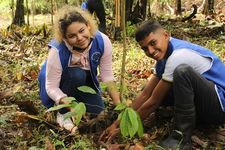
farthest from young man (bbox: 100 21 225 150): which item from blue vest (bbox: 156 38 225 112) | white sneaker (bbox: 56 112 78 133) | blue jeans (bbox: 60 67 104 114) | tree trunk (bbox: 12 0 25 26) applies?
tree trunk (bbox: 12 0 25 26)

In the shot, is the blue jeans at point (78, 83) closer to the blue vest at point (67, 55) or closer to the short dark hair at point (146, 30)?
the blue vest at point (67, 55)

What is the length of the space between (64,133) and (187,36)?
401cm

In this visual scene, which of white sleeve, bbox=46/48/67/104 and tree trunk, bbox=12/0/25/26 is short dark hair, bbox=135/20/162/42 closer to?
white sleeve, bbox=46/48/67/104

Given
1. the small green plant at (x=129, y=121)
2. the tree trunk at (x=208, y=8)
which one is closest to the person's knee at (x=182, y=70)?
the small green plant at (x=129, y=121)

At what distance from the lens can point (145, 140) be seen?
2.79 meters

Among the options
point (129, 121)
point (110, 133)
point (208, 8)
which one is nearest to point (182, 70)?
point (129, 121)

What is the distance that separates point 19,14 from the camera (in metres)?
9.12

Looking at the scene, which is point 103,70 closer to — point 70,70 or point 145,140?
point 70,70

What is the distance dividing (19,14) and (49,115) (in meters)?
6.26

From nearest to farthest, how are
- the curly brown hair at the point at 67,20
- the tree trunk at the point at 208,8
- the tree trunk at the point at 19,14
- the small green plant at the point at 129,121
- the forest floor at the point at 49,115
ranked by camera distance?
the small green plant at the point at 129,121, the forest floor at the point at 49,115, the curly brown hair at the point at 67,20, the tree trunk at the point at 19,14, the tree trunk at the point at 208,8

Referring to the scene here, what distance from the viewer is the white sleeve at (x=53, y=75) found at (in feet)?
10.1

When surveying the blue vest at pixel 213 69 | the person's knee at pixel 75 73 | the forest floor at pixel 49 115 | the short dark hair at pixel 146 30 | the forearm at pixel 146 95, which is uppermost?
the short dark hair at pixel 146 30

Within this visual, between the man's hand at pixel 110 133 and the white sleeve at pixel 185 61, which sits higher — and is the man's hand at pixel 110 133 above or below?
below

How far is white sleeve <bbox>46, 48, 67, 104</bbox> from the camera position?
3.07 m
